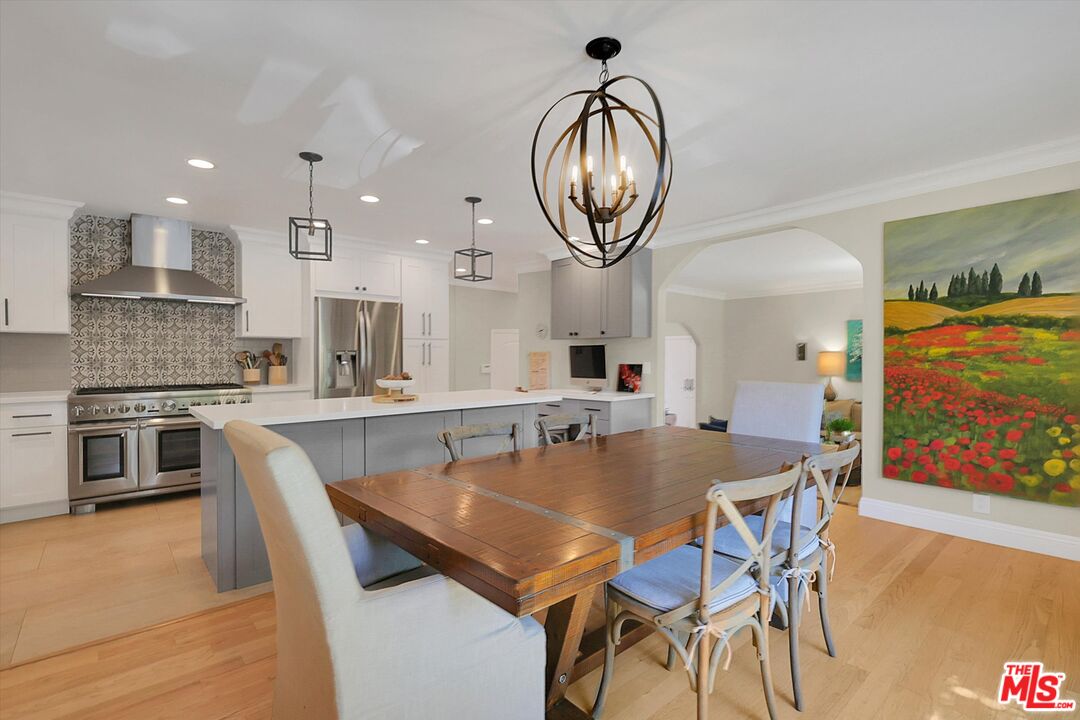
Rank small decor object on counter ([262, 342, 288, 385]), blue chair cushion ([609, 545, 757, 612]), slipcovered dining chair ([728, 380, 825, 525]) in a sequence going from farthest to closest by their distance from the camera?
small decor object on counter ([262, 342, 288, 385]) → slipcovered dining chair ([728, 380, 825, 525]) → blue chair cushion ([609, 545, 757, 612])

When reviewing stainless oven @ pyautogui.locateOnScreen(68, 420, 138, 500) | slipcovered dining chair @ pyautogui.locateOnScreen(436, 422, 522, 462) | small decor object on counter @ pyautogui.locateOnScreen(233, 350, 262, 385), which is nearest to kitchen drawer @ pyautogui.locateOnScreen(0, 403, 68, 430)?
stainless oven @ pyautogui.locateOnScreen(68, 420, 138, 500)

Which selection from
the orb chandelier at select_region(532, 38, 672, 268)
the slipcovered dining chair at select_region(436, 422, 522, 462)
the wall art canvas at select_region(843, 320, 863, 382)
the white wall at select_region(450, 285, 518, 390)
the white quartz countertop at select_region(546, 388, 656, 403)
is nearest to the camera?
the orb chandelier at select_region(532, 38, 672, 268)

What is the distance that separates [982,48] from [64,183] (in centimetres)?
534

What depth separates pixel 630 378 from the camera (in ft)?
17.9

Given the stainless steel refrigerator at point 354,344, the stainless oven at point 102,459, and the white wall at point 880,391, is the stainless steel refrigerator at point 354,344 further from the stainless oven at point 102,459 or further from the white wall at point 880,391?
the white wall at point 880,391

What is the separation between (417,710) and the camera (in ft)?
4.01

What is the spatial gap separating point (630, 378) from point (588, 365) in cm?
59

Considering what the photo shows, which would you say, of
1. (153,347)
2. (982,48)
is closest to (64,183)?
(153,347)

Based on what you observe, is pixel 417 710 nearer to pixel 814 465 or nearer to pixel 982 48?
pixel 814 465

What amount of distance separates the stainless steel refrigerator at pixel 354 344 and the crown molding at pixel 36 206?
1929 millimetres

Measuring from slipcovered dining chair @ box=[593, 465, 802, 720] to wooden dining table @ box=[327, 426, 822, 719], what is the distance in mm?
117

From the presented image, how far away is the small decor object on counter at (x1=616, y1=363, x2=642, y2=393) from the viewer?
17.7 ft

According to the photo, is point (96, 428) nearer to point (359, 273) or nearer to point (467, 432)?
point (359, 273)

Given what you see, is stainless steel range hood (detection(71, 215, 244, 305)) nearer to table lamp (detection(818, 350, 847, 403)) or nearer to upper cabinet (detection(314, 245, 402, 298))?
upper cabinet (detection(314, 245, 402, 298))
